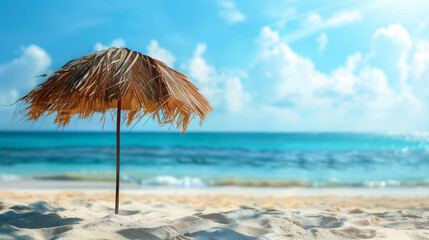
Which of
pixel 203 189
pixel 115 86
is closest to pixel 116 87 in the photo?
pixel 115 86

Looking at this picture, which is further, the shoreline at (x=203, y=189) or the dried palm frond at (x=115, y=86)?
the shoreline at (x=203, y=189)

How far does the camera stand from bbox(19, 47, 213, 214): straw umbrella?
271cm

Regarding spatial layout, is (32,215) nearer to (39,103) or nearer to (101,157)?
(39,103)

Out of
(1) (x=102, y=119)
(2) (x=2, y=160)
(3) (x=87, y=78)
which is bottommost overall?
(2) (x=2, y=160)

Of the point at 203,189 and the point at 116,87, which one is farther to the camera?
the point at 203,189

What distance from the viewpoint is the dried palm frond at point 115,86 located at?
2.70 meters

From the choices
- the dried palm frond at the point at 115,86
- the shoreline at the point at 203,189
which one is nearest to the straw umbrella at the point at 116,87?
the dried palm frond at the point at 115,86

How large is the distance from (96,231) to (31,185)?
6940mm

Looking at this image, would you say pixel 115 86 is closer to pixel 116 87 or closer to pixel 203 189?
pixel 116 87

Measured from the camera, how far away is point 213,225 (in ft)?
9.30

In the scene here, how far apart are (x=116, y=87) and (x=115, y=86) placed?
14mm

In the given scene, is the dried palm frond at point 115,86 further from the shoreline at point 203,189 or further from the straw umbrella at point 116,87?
the shoreline at point 203,189

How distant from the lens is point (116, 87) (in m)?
2.67

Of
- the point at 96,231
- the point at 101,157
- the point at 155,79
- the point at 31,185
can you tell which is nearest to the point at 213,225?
the point at 96,231
